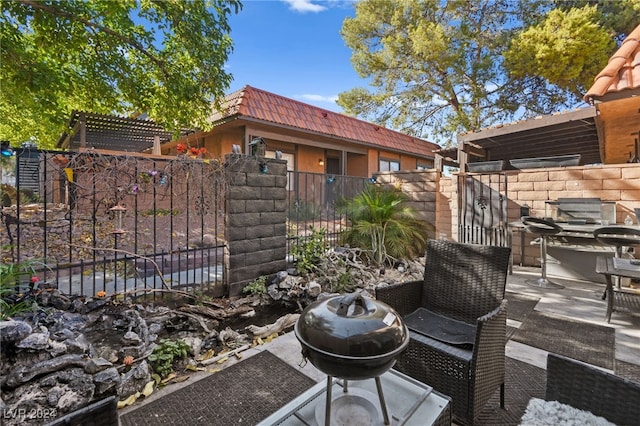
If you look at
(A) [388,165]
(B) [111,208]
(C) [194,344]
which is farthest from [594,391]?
(A) [388,165]

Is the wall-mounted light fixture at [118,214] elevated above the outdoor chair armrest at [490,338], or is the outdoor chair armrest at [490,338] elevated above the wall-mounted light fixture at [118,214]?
the wall-mounted light fixture at [118,214]

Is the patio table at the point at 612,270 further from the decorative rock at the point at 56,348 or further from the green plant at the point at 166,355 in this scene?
the decorative rock at the point at 56,348

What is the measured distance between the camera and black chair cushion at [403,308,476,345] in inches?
75.7

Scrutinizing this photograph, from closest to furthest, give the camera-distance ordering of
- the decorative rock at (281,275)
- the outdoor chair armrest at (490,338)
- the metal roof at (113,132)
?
the outdoor chair armrest at (490,338) → the decorative rock at (281,275) → the metal roof at (113,132)

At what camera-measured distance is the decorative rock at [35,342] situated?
1730mm

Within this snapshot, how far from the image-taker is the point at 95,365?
182 cm

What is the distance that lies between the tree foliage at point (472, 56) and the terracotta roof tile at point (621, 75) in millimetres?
7384

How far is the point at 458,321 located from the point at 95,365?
2.53m

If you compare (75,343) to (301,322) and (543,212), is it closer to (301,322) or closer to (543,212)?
(301,322)

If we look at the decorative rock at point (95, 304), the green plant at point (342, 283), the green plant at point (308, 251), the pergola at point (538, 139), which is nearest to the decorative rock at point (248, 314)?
the green plant at point (308, 251)

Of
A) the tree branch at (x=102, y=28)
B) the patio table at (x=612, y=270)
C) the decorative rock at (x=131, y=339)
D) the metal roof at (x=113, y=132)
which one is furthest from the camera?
the metal roof at (x=113, y=132)

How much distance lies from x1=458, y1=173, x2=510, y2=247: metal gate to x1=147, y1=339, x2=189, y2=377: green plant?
16.1ft

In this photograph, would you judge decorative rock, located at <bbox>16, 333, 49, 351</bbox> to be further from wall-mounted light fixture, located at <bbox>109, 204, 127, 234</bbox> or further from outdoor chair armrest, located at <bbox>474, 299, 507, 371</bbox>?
outdoor chair armrest, located at <bbox>474, 299, 507, 371</bbox>

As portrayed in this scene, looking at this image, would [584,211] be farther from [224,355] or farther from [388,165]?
[388,165]
